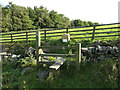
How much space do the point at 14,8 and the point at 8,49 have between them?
19193 mm

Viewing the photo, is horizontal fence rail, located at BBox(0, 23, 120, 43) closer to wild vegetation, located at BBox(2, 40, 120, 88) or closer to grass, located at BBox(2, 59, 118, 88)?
wild vegetation, located at BBox(2, 40, 120, 88)

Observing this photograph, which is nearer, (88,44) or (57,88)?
(57,88)

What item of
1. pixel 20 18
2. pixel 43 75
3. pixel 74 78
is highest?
pixel 20 18

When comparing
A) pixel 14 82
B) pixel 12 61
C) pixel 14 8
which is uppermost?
pixel 14 8

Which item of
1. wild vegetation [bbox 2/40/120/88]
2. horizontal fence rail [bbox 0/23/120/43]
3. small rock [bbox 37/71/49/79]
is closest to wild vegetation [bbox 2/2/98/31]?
horizontal fence rail [bbox 0/23/120/43]

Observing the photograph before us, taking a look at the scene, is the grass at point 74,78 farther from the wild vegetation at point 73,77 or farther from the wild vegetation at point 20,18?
the wild vegetation at point 20,18

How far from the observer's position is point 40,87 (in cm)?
420

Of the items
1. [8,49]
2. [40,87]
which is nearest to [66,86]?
[40,87]

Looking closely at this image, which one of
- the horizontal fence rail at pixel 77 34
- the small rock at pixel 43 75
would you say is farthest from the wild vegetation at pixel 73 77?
the horizontal fence rail at pixel 77 34

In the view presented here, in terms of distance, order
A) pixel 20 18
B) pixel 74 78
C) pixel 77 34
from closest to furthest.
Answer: pixel 74 78 → pixel 77 34 → pixel 20 18

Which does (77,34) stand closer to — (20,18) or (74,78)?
(74,78)

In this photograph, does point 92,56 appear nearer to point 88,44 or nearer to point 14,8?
point 88,44

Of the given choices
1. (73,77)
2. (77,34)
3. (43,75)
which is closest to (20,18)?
(77,34)

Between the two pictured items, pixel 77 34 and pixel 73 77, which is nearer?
pixel 73 77
